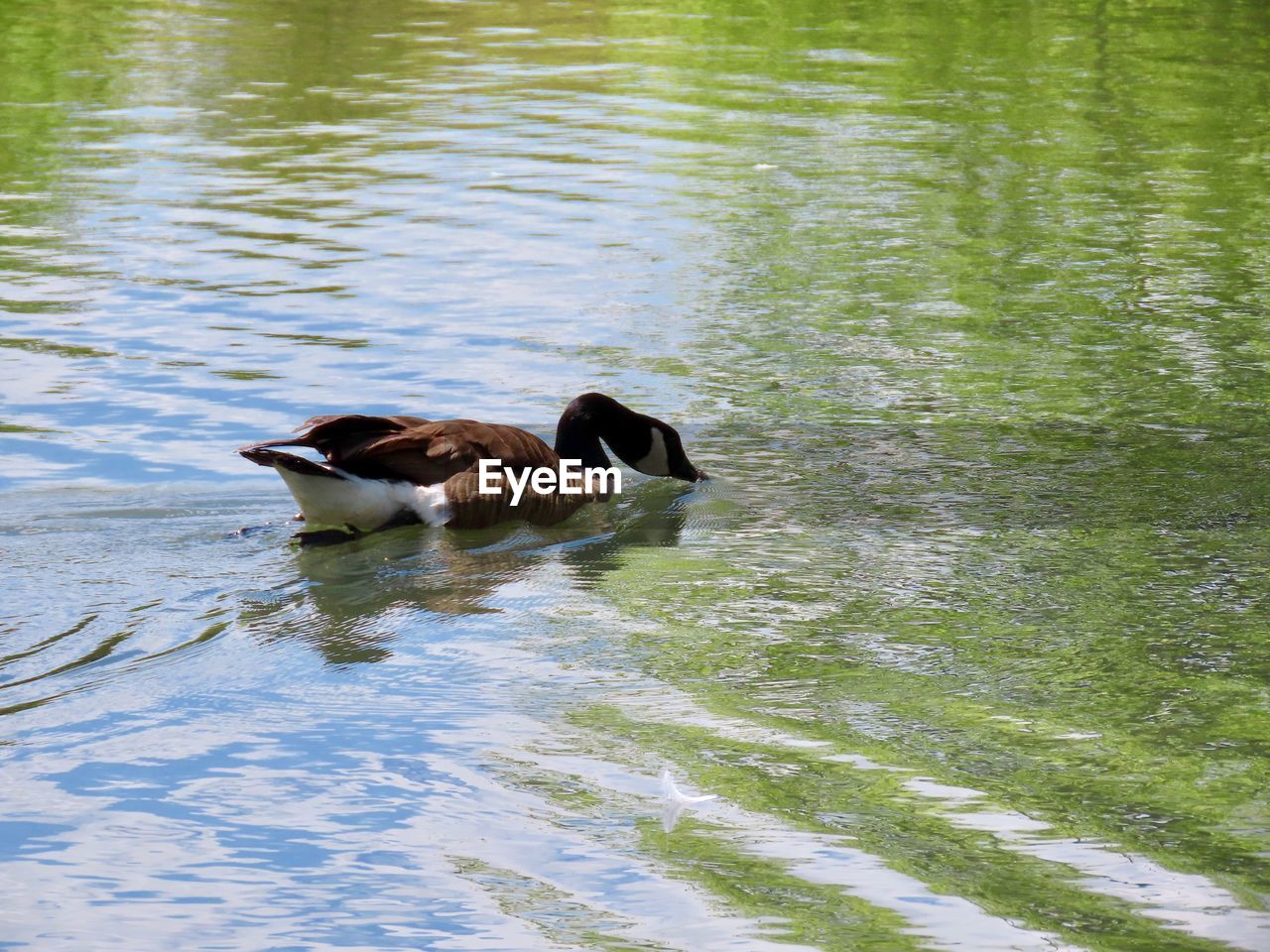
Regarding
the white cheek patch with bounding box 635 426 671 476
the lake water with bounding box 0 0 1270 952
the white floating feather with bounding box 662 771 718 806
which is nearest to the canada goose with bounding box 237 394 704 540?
the lake water with bounding box 0 0 1270 952

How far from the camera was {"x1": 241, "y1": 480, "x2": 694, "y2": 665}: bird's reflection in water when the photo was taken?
7.02m

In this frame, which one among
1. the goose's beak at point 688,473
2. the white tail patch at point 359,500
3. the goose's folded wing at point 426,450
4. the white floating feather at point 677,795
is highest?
the goose's folded wing at point 426,450

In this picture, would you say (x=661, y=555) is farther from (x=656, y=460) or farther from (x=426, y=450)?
(x=426, y=450)

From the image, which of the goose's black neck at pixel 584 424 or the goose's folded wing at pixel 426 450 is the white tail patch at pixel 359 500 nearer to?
the goose's folded wing at pixel 426 450

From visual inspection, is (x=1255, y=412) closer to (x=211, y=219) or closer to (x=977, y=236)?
(x=977, y=236)

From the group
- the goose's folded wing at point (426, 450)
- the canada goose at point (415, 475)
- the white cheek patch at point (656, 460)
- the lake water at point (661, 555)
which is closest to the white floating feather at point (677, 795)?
the lake water at point (661, 555)

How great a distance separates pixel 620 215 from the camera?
15.5 m

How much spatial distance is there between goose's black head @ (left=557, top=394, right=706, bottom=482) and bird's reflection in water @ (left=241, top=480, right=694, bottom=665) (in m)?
0.16

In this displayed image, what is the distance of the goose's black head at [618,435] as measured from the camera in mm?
9070

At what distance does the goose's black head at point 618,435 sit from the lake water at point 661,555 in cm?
18

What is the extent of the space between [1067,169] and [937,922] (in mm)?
13619

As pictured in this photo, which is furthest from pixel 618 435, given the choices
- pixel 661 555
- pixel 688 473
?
pixel 661 555

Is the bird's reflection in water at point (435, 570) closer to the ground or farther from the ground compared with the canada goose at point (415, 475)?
closer to the ground

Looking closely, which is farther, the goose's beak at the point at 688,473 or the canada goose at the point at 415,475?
the goose's beak at the point at 688,473
